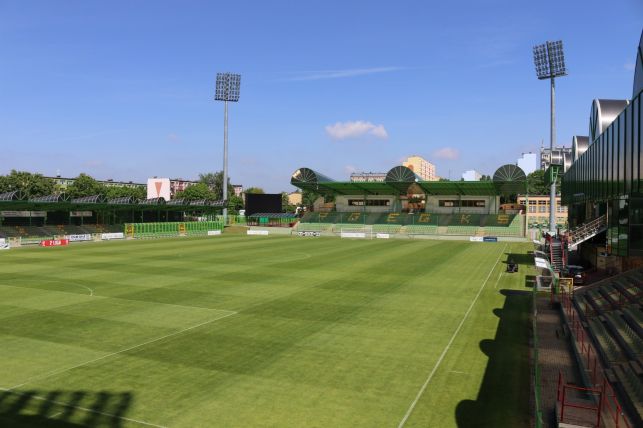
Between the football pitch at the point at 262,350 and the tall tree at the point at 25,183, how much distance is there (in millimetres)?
74986

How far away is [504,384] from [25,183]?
10794 cm

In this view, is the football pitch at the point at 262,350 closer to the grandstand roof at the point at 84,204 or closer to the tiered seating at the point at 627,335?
the tiered seating at the point at 627,335

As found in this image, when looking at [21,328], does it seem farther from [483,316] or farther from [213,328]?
[483,316]

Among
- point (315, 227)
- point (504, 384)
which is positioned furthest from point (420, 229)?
point (504, 384)

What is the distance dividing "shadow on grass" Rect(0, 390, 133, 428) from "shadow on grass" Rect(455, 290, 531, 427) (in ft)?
27.6

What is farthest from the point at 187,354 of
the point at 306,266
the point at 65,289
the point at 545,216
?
the point at 545,216

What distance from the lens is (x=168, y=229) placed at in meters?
75.9

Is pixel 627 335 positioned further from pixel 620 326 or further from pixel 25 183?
pixel 25 183

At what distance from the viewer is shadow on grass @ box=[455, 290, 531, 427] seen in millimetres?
11016

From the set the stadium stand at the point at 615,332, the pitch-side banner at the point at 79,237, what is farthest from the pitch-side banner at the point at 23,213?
the stadium stand at the point at 615,332

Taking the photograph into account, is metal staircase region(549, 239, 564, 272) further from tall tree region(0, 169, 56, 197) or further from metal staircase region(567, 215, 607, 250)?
tall tree region(0, 169, 56, 197)

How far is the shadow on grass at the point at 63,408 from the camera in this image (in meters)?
10.6

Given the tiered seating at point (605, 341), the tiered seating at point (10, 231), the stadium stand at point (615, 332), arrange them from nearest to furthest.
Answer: the stadium stand at point (615, 332)
the tiered seating at point (605, 341)
the tiered seating at point (10, 231)

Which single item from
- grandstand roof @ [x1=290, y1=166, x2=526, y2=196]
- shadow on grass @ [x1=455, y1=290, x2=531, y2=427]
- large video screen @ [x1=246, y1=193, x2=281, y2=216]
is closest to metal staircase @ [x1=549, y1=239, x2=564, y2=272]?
shadow on grass @ [x1=455, y1=290, x2=531, y2=427]
